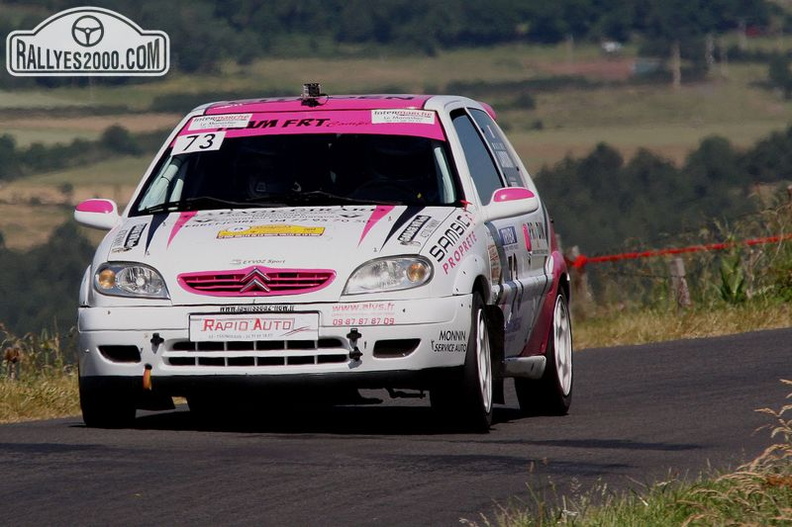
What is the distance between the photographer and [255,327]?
376 inches

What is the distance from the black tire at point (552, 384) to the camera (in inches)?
448

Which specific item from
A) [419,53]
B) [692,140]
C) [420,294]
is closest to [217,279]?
[420,294]

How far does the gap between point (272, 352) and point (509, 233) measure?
6.17 ft

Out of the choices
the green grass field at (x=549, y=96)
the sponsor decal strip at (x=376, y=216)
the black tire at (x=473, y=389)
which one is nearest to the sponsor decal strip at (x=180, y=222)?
the sponsor decal strip at (x=376, y=216)

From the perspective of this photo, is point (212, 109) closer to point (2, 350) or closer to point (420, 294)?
point (420, 294)

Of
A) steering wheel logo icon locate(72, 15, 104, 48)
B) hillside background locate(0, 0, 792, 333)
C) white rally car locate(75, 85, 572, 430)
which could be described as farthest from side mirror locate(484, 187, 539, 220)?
steering wheel logo icon locate(72, 15, 104, 48)

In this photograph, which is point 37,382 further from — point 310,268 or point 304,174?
point 310,268

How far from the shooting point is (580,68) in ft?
303

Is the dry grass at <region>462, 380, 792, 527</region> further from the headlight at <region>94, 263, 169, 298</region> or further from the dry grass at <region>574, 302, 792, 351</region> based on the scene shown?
the dry grass at <region>574, 302, 792, 351</region>

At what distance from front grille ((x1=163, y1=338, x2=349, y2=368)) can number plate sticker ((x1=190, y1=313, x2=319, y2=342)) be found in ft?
0.10

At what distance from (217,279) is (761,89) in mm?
85983

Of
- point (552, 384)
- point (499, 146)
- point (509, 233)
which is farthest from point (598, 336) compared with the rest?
point (509, 233)

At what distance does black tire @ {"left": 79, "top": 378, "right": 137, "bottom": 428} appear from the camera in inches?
392

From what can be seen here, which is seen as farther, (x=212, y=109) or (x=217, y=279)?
(x=212, y=109)
